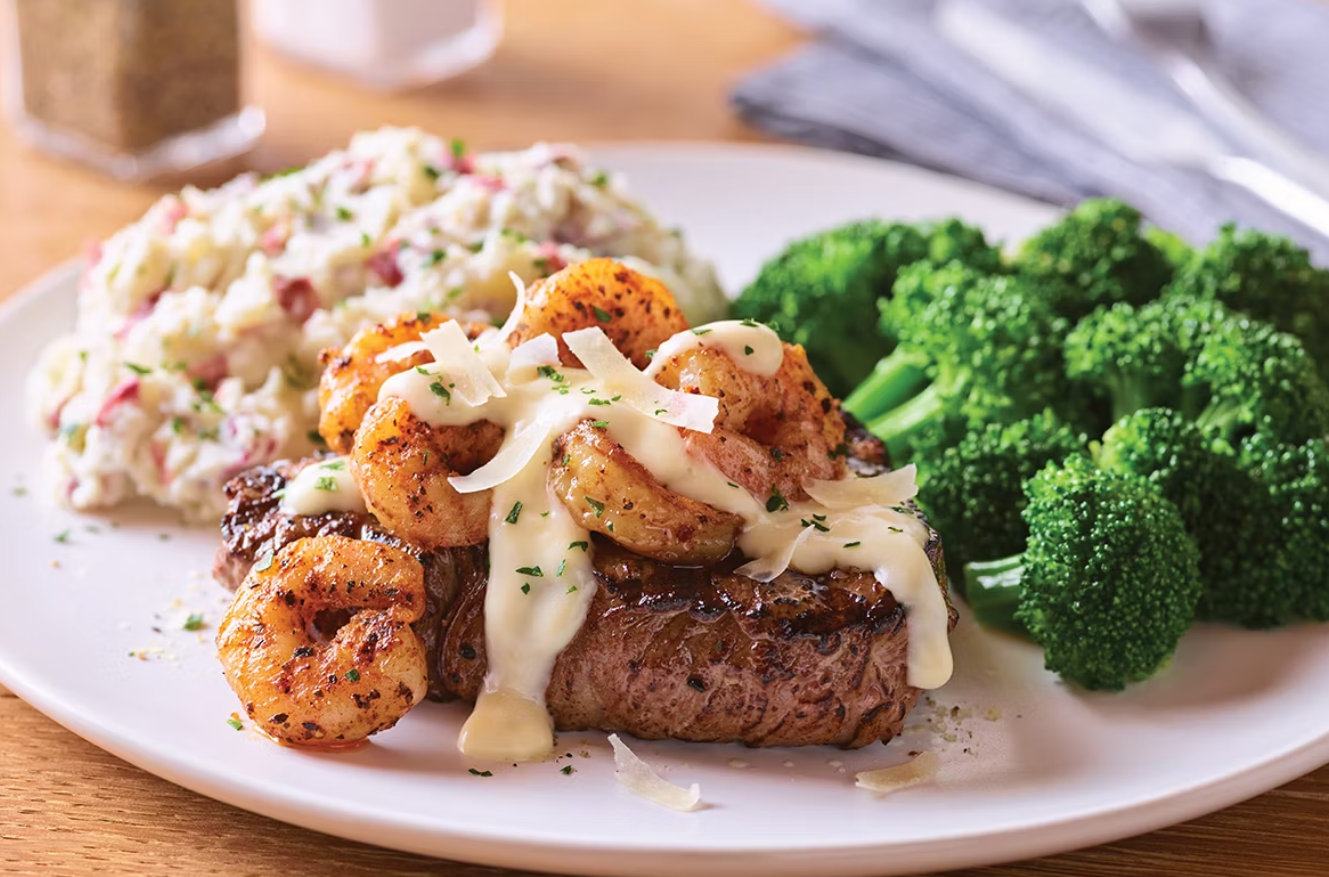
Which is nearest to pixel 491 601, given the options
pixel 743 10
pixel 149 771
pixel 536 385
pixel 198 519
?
pixel 536 385

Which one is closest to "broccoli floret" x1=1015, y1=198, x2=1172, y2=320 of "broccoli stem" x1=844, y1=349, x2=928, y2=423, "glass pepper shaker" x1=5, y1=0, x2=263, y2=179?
"broccoli stem" x1=844, y1=349, x2=928, y2=423

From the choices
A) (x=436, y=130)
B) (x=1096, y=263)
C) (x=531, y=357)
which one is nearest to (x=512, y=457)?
(x=531, y=357)

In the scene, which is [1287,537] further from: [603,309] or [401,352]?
[401,352]

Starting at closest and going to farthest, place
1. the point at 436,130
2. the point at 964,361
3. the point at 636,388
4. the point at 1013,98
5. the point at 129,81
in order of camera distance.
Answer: the point at 636,388 < the point at 964,361 < the point at 129,81 < the point at 1013,98 < the point at 436,130

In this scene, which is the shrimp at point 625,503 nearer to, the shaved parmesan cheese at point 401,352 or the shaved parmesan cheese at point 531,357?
the shaved parmesan cheese at point 531,357

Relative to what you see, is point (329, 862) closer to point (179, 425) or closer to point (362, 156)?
point (179, 425)

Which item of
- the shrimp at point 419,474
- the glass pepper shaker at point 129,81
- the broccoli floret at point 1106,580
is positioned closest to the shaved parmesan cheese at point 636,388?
the shrimp at point 419,474
